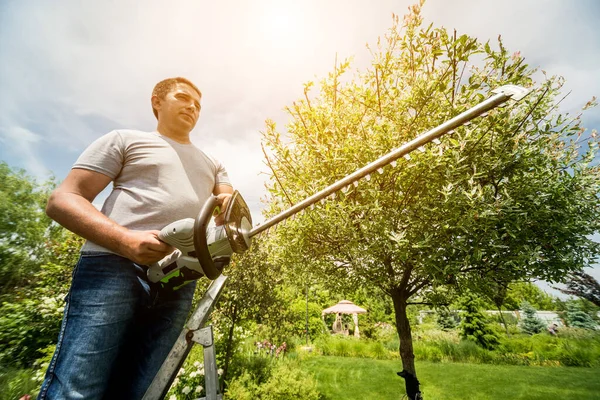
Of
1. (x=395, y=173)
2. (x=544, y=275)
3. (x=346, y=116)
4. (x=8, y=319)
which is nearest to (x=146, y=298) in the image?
(x=395, y=173)

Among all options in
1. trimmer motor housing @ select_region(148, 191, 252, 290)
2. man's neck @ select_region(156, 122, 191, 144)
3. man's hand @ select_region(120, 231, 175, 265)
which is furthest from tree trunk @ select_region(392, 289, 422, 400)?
man's hand @ select_region(120, 231, 175, 265)

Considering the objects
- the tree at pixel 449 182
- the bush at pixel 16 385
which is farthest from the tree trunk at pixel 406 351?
the bush at pixel 16 385

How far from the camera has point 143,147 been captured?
5.12ft

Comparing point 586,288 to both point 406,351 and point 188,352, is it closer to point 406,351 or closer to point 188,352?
Answer: point 406,351

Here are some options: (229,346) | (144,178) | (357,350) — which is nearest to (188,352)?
(144,178)

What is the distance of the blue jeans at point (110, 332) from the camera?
1.11 metres

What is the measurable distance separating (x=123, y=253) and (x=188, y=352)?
74cm

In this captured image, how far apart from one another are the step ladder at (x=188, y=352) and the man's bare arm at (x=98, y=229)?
1.75 ft

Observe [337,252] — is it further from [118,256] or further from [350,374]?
[350,374]

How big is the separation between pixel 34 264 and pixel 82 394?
3124 cm

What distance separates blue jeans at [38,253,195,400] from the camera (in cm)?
111

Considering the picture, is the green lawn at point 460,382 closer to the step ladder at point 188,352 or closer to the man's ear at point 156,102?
the step ladder at point 188,352

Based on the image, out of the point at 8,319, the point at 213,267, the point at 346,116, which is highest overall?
the point at 346,116

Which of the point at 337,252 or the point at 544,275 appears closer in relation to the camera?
the point at 544,275
